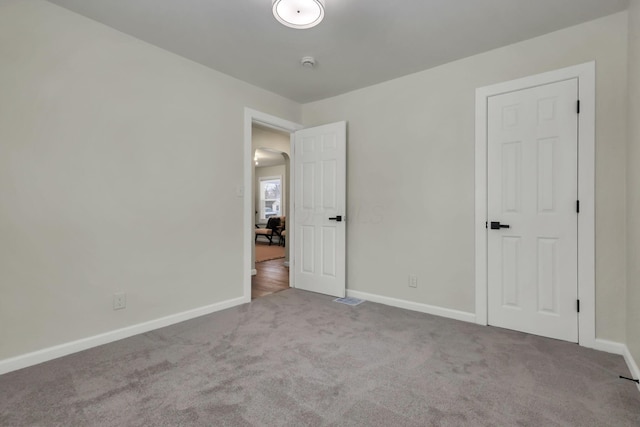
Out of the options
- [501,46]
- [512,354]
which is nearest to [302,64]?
[501,46]

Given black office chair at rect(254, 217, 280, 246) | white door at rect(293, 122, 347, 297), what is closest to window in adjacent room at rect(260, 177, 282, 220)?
black office chair at rect(254, 217, 280, 246)

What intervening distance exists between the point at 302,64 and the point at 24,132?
7.34ft

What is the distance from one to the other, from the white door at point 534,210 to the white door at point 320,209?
1558mm

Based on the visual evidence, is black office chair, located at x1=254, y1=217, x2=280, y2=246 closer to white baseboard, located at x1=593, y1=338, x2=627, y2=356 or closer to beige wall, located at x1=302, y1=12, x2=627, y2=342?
beige wall, located at x1=302, y1=12, x2=627, y2=342

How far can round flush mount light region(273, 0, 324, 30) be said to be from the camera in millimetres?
2020

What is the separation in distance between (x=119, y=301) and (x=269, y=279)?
237cm

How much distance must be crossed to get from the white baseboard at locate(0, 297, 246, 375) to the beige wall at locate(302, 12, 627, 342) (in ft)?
5.79

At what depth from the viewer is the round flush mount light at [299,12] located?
2.02 m

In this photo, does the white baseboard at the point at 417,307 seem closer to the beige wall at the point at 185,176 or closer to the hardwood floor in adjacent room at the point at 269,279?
the beige wall at the point at 185,176

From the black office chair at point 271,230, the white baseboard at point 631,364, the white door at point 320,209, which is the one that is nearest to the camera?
the white baseboard at point 631,364

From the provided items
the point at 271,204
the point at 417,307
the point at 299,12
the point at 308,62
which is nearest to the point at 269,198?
the point at 271,204

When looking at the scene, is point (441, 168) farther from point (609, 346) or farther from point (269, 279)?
point (269, 279)

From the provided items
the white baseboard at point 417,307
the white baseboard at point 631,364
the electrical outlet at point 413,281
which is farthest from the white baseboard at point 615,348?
the electrical outlet at point 413,281

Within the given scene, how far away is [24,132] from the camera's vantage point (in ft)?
6.88
